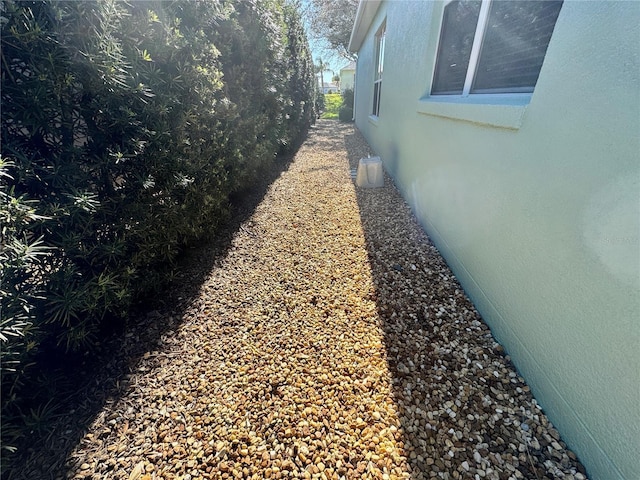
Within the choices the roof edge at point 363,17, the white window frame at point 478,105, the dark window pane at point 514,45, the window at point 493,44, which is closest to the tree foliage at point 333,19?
the roof edge at point 363,17

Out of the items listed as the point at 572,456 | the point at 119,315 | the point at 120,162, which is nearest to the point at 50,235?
the point at 120,162

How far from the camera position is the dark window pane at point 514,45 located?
1986mm

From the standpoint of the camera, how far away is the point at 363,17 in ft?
28.5

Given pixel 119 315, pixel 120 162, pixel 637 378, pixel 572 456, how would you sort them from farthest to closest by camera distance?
pixel 119 315 → pixel 120 162 → pixel 572 456 → pixel 637 378

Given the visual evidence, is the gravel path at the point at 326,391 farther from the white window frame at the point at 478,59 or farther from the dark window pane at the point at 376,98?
the dark window pane at the point at 376,98

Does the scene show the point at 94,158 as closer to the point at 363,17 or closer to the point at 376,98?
the point at 376,98

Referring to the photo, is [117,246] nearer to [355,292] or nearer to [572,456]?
[355,292]

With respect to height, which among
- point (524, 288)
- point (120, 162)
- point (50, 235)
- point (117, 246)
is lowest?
point (524, 288)

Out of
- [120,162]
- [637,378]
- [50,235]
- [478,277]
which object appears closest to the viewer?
[637,378]

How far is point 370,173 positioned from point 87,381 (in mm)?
5049

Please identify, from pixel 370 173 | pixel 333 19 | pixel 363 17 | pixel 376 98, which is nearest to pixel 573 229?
pixel 370 173

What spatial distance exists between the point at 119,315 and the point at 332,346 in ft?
5.54

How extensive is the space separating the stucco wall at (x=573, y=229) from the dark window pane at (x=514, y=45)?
1.16 ft

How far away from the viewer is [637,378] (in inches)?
44.4
